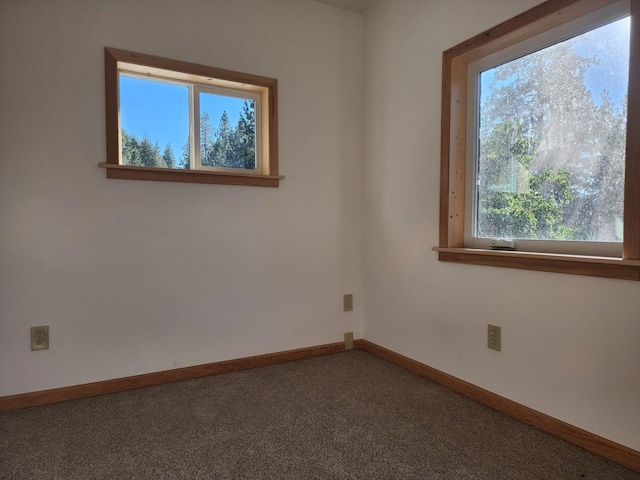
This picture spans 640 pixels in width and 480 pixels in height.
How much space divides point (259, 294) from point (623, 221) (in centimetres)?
183

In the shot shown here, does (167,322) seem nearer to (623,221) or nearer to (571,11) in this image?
(623,221)

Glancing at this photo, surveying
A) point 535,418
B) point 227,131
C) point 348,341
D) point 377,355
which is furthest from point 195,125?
point 535,418

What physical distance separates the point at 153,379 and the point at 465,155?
2.08m

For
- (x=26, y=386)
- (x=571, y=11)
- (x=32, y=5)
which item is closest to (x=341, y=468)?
(x=26, y=386)

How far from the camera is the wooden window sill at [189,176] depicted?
2006 mm

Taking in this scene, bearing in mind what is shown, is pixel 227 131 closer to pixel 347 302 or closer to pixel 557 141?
pixel 347 302

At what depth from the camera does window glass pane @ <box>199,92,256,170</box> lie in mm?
2301

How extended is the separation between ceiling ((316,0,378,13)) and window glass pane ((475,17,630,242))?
1.05 metres

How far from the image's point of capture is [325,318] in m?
2.63

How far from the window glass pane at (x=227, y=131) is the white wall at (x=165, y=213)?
0.19m

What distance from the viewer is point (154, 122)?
2168mm

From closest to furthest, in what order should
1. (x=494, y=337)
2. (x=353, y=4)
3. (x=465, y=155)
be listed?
1. (x=494, y=337)
2. (x=465, y=155)
3. (x=353, y=4)

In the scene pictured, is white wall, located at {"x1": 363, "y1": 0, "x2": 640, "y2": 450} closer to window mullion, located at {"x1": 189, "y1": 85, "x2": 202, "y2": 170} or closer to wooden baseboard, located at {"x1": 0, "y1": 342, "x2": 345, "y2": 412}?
wooden baseboard, located at {"x1": 0, "y1": 342, "x2": 345, "y2": 412}

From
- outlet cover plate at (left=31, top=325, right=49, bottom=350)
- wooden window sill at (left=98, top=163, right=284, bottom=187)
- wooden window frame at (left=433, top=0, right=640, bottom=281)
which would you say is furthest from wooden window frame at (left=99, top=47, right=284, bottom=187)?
wooden window frame at (left=433, top=0, right=640, bottom=281)
